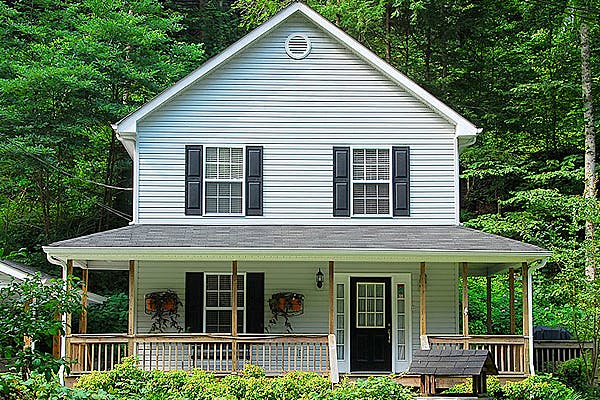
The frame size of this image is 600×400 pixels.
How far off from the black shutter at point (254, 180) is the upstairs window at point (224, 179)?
154mm

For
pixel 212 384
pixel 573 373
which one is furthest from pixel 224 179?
pixel 573 373

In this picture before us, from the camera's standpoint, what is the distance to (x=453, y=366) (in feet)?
41.8

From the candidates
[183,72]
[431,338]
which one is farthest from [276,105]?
[183,72]

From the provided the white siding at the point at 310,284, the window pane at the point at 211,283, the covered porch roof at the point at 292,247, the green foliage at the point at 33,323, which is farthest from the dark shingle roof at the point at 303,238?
the green foliage at the point at 33,323

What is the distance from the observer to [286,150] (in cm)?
1819

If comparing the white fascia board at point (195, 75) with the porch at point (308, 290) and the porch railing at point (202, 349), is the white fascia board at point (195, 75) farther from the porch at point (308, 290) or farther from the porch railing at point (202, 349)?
the porch railing at point (202, 349)

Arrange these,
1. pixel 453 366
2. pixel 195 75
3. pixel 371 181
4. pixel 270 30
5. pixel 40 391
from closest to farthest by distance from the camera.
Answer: pixel 40 391 < pixel 453 366 < pixel 195 75 < pixel 371 181 < pixel 270 30

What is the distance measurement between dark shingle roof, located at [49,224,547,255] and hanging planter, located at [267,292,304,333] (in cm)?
139

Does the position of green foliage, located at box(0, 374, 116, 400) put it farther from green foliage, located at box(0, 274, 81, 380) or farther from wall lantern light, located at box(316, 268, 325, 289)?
wall lantern light, located at box(316, 268, 325, 289)

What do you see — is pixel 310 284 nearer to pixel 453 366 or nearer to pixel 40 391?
pixel 453 366

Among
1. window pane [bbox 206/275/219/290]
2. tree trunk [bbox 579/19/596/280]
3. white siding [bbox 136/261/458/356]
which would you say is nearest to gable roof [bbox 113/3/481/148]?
white siding [bbox 136/261/458/356]

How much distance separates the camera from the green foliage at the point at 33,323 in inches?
278

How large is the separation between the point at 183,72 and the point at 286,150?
10688 millimetres

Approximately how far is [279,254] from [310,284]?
8.23 ft
